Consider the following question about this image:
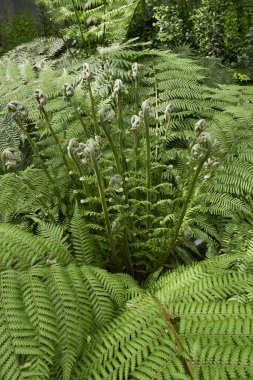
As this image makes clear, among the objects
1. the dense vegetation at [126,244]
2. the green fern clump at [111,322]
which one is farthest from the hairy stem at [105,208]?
the green fern clump at [111,322]

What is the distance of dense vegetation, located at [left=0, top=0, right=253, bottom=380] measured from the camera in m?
1.17

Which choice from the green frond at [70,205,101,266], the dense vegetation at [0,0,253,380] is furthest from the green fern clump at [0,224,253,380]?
the green frond at [70,205,101,266]

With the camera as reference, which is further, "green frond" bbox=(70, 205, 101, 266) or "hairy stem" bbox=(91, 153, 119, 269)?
"green frond" bbox=(70, 205, 101, 266)

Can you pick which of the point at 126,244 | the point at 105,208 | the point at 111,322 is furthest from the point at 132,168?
the point at 111,322

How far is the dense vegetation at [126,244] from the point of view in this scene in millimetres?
1173

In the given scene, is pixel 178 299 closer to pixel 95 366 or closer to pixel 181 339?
pixel 181 339

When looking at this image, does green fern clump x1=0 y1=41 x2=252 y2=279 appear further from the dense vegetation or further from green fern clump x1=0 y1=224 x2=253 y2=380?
green fern clump x1=0 y1=224 x2=253 y2=380

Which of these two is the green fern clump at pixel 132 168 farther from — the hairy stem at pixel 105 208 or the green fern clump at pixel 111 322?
the green fern clump at pixel 111 322

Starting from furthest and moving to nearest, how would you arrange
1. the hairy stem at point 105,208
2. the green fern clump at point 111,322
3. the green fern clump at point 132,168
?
the green fern clump at point 132,168 → the hairy stem at point 105,208 → the green fern clump at point 111,322

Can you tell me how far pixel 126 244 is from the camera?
1725 mm

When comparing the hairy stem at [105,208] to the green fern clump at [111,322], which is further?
the hairy stem at [105,208]

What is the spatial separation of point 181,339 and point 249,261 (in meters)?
0.59

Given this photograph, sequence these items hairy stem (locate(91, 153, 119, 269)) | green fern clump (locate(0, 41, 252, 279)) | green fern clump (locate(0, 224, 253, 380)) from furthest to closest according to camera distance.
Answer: green fern clump (locate(0, 41, 252, 279))
hairy stem (locate(91, 153, 119, 269))
green fern clump (locate(0, 224, 253, 380))

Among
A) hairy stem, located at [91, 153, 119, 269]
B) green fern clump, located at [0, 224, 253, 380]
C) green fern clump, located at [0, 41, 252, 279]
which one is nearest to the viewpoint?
green fern clump, located at [0, 224, 253, 380]
